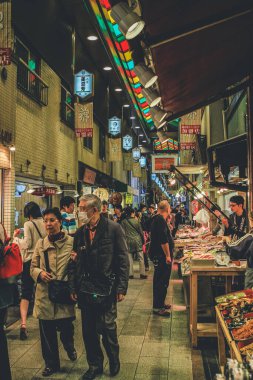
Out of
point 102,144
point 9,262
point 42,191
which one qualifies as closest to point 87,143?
point 102,144

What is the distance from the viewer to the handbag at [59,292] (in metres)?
5.45

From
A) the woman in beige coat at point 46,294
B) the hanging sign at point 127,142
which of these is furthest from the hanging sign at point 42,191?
the hanging sign at point 127,142

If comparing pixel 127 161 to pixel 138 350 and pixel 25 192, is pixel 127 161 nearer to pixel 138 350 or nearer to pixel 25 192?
pixel 25 192

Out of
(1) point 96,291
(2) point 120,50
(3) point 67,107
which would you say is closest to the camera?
(1) point 96,291

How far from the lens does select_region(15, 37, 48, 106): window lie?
1216cm

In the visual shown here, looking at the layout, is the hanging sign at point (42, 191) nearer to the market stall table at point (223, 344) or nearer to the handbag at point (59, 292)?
the handbag at point (59, 292)

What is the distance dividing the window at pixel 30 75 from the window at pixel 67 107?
2298mm

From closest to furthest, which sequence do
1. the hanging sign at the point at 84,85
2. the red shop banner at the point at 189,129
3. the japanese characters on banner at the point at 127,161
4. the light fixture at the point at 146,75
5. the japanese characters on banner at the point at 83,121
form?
the light fixture at the point at 146,75 < the red shop banner at the point at 189,129 < the hanging sign at the point at 84,85 < the japanese characters on banner at the point at 83,121 < the japanese characters on banner at the point at 127,161

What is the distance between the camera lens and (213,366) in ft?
18.6

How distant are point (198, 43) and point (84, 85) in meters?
10.4

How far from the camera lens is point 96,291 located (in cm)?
523

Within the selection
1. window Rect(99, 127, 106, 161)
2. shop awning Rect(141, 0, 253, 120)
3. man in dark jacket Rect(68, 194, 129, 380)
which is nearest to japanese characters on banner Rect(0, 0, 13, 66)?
shop awning Rect(141, 0, 253, 120)

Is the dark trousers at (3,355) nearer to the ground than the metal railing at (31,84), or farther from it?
nearer to the ground

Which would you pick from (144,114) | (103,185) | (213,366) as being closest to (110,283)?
(213,366)
